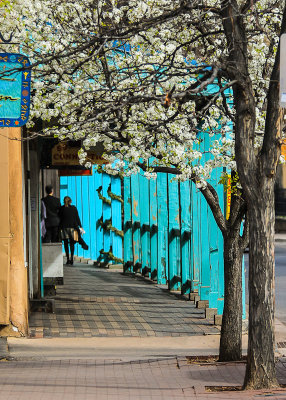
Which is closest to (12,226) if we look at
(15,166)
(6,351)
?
(15,166)

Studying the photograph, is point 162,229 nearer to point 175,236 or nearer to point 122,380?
point 175,236

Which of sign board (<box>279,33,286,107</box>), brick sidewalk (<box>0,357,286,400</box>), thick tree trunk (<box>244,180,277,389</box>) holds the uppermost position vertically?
sign board (<box>279,33,286,107</box>)

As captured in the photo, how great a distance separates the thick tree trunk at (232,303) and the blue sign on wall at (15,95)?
279cm

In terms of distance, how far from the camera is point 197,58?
36.7 feet

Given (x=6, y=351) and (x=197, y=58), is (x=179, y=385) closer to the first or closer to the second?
(x=6, y=351)

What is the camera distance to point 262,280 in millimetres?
7824

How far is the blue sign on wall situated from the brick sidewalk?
8.83ft

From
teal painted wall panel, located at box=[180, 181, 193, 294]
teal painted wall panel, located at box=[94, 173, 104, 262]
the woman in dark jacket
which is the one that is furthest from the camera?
teal painted wall panel, located at box=[94, 173, 104, 262]

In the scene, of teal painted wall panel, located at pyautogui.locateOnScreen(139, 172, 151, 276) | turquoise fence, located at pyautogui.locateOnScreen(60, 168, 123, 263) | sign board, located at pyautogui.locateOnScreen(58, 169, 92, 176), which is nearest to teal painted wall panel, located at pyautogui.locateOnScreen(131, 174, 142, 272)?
teal painted wall panel, located at pyautogui.locateOnScreen(139, 172, 151, 276)

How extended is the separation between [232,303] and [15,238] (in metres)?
3.13

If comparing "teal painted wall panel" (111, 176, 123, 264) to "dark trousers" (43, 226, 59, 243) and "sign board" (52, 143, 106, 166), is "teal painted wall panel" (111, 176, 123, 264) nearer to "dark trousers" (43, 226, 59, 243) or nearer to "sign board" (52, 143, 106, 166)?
"dark trousers" (43, 226, 59, 243)

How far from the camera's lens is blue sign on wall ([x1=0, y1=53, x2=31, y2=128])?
31.5 ft

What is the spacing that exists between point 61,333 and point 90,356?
1542mm

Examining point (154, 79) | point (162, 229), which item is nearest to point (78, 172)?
point (162, 229)
